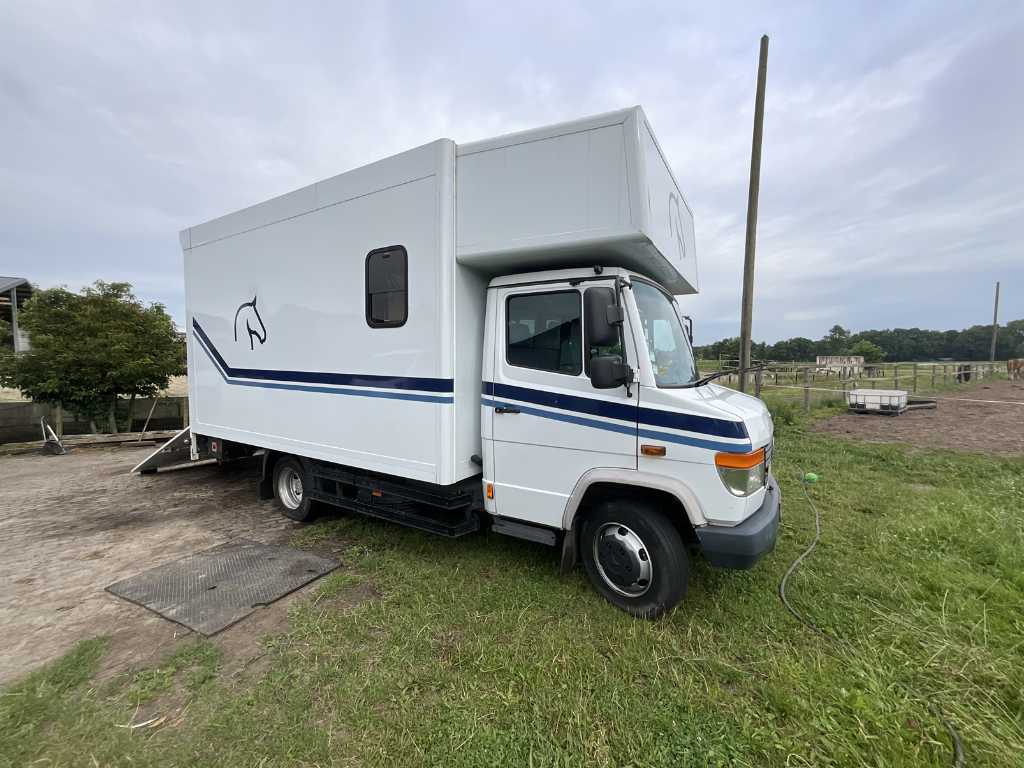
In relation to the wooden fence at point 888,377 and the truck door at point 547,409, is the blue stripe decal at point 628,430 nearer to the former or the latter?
the truck door at point 547,409

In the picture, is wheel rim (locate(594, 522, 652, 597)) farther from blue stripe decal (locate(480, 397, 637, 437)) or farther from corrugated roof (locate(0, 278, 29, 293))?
corrugated roof (locate(0, 278, 29, 293))

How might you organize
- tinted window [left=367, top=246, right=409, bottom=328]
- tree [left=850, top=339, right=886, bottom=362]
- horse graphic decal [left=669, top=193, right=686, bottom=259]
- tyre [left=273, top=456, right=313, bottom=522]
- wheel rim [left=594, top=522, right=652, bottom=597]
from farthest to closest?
tree [left=850, top=339, right=886, bottom=362], tyre [left=273, top=456, right=313, bottom=522], horse graphic decal [left=669, top=193, right=686, bottom=259], tinted window [left=367, top=246, right=409, bottom=328], wheel rim [left=594, top=522, right=652, bottom=597]

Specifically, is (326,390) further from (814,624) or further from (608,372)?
(814,624)

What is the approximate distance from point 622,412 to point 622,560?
1091 millimetres

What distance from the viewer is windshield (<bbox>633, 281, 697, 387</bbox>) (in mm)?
3287

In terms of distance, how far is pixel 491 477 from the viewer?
12.3 feet

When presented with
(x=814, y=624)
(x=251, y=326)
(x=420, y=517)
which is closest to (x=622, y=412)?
(x=814, y=624)

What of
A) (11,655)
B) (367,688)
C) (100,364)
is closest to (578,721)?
(367,688)

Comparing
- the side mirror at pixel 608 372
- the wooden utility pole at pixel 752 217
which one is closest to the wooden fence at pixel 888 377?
Answer: the wooden utility pole at pixel 752 217

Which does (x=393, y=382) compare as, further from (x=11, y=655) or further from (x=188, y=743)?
(x=11, y=655)

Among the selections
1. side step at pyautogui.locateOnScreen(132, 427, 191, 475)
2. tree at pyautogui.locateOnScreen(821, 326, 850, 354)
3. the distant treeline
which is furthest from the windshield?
tree at pyautogui.locateOnScreen(821, 326, 850, 354)

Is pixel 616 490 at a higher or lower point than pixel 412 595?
higher

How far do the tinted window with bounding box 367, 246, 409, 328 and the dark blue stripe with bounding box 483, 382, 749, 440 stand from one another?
3.24 ft

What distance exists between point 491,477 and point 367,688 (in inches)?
65.4
